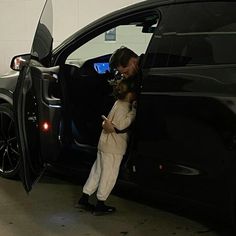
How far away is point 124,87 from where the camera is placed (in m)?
3.35

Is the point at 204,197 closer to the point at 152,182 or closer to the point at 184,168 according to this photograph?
the point at 184,168

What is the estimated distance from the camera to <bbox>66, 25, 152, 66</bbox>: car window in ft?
13.0

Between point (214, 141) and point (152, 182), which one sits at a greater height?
point (214, 141)

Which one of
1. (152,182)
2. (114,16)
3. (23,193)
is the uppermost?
(114,16)

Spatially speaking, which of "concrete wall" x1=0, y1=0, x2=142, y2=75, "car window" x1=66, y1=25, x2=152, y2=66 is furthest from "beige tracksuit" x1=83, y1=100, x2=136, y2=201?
"concrete wall" x1=0, y1=0, x2=142, y2=75

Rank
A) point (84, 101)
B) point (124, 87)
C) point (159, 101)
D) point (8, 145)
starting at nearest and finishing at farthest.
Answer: point (159, 101), point (124, 87), point (84, 101), point (8, 145)

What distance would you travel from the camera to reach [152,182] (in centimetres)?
318

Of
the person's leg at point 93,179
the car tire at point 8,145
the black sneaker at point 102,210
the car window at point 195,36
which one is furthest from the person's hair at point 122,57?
the car tire at point 8,145

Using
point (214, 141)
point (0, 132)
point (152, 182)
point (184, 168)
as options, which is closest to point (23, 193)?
point (0, 132)

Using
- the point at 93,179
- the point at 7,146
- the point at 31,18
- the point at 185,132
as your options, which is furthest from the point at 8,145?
the point at 31,18

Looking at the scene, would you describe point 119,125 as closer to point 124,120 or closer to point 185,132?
point 124,120

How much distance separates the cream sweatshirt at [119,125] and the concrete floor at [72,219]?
490mm

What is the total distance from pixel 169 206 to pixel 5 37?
199 inches

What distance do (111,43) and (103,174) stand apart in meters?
1.43
